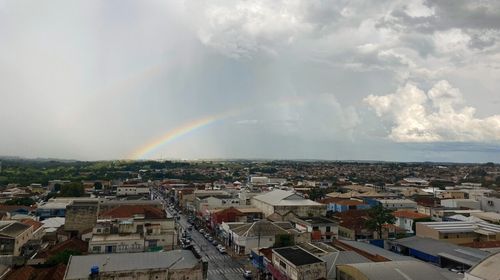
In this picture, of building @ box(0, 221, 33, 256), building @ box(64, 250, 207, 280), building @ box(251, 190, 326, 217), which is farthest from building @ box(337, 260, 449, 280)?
building @ box(0, 221, 33, 256)

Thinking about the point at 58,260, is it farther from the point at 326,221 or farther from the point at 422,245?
the point at 422,245

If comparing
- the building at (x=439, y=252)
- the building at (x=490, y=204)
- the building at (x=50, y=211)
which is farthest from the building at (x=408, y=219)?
the building at (x=50, y=211)

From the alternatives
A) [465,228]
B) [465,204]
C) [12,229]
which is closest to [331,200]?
[465,204]

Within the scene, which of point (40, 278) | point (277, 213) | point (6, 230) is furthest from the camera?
point (277, 213)

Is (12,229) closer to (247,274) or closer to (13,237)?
(13,237)

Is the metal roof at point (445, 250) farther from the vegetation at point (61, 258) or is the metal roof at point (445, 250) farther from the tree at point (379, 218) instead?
the vegetation at point (61, 258)

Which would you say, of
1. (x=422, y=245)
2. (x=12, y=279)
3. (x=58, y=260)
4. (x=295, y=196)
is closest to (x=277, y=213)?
(x=295, y=196)
